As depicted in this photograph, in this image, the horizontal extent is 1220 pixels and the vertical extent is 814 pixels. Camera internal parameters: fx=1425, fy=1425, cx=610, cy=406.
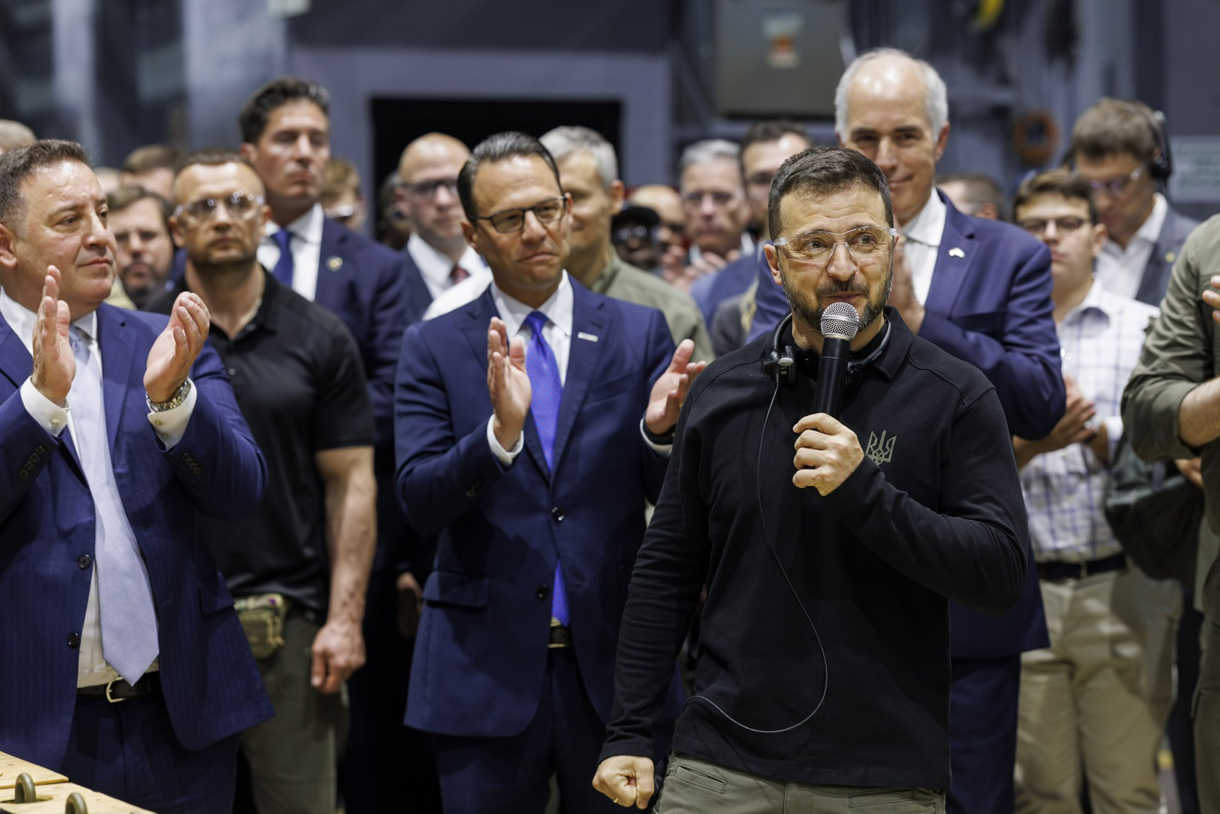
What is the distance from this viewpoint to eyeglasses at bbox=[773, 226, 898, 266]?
2201 mm

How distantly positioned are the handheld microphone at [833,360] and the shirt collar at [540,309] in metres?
1.08

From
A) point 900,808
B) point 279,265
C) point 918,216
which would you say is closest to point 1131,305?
point 918,216

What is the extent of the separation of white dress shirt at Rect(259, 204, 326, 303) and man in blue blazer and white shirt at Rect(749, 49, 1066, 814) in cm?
158

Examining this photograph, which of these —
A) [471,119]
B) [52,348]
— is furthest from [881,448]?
[471,119]

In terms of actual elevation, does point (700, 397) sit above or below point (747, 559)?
above

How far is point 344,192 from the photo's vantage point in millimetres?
5551

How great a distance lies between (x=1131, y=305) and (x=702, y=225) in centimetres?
182

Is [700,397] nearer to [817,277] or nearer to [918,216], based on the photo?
[817,277]

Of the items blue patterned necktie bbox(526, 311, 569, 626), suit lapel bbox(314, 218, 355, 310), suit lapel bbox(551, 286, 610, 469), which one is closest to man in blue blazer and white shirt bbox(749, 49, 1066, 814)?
suit lapel bbox(551, 286, 610, 469)

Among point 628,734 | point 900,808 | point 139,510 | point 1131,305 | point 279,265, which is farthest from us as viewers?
point 279,265

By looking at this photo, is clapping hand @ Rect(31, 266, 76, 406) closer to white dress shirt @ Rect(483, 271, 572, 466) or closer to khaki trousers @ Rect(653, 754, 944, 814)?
white dress shirt @ Rect(483, 271, 572, 466)

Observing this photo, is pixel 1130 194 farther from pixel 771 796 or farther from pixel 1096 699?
pixel 771 796

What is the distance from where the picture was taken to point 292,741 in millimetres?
3562

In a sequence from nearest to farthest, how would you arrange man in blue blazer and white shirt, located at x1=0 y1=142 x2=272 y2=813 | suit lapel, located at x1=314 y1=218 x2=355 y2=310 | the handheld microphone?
1. the handheld microphone
2. man in blue blazer and white shirt, located at x1=0 y1=142 x2=272 y2=813
3. suit lapel, located at x1=314 y1=218 x2=355 y2=310
